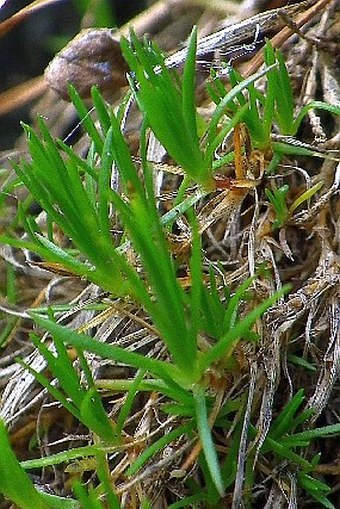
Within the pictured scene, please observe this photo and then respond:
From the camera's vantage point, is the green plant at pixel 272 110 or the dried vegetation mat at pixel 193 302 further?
the green plant at pixel 272 110

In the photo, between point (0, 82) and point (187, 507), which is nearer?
point (187, 507)

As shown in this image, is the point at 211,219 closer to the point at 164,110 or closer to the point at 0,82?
the point at 164,110

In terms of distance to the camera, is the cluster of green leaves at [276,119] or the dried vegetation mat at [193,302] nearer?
the dried vegetation mat at [193,302]

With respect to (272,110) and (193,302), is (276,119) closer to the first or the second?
(272,110)

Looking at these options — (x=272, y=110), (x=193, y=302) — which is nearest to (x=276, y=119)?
(x=272, y=110)

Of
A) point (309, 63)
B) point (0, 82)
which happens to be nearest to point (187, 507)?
point (309, 63)

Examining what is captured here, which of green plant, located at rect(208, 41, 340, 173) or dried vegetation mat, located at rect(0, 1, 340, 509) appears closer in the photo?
dried vegetation mat, located at rect(0, 1, 340, 509)

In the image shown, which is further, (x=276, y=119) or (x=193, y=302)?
(x=276, y=119)

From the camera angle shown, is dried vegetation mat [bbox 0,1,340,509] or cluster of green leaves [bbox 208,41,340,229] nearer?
dried vegetation mat [bbox 0,1,340,509]
